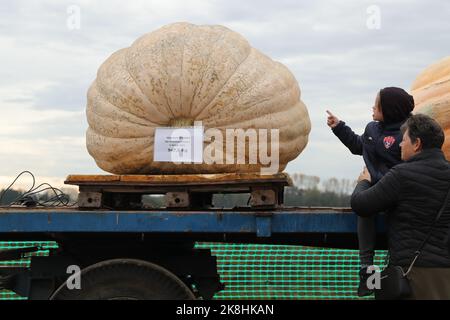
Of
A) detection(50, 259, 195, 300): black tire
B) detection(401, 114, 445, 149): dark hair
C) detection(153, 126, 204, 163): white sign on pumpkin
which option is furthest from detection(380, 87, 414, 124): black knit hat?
detection(50, 259, 195, 300): black tire

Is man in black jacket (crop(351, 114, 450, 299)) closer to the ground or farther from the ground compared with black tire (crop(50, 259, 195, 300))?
farther from the ground

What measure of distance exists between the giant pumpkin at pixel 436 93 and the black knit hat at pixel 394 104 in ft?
2.88

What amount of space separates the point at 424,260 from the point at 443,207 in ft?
1.16

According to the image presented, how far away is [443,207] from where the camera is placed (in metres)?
5.00

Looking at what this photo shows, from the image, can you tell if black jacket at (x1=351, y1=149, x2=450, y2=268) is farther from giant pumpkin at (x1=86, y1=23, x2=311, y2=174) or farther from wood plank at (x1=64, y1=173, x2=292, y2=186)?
giant pumpkin at (x1=86, y1=23, x2=311, y2=174)

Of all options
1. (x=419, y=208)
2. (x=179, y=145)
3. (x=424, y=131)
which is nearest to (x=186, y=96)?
(x=179, y=145)

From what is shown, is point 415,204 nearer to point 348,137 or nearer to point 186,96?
point 348,137

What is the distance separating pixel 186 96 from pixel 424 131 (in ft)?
5.96

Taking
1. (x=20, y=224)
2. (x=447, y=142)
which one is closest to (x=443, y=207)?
(x=447, y=142)

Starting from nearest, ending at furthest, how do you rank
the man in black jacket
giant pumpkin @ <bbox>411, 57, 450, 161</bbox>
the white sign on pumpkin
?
the man in black jacket → the white sign on pumpkin → giant pumpkin @ <bbox>411, 57, 450, 161</bbox>

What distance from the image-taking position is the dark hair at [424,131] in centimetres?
507

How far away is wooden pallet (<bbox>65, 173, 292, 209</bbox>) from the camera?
5.53 m

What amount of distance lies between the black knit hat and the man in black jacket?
0.38 metres

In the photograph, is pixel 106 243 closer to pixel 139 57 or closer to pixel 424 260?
pixel 139 57
